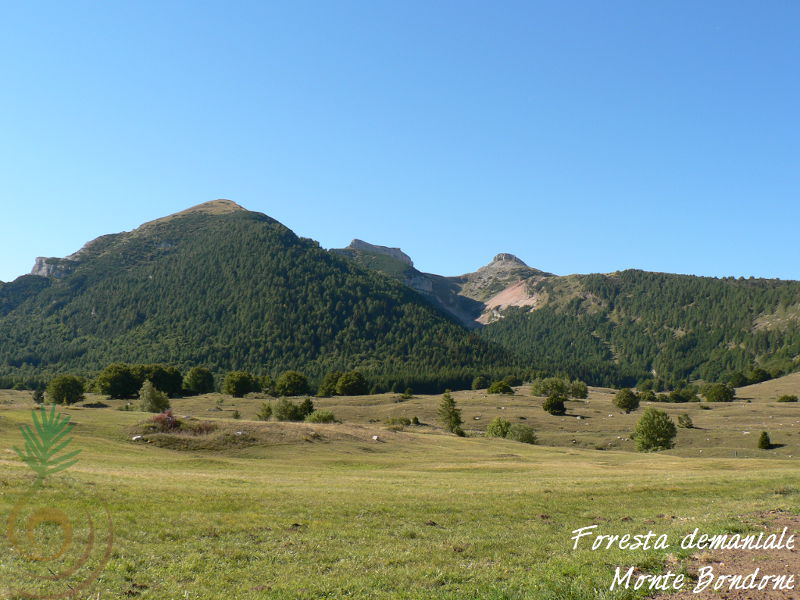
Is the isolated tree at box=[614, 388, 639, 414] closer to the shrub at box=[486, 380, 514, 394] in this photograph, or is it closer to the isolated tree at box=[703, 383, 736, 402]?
the shrub at box=[486, 380, 514, 394]

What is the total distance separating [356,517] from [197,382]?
170 meters

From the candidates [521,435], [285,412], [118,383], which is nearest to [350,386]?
[118,383]

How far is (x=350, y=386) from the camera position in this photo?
190000 mm

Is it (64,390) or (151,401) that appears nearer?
(151,401)

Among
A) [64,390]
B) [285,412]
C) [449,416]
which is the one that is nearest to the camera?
[285,412]

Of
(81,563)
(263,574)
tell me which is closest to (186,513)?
(81,563)

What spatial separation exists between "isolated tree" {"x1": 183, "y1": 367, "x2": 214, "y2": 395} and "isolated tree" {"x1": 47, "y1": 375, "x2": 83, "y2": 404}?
41.9 metres

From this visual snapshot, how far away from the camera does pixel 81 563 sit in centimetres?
1576

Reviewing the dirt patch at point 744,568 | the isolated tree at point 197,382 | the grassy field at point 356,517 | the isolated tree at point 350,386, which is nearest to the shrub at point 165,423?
the grassy field at point 356,517

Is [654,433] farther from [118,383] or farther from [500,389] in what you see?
[118,383]

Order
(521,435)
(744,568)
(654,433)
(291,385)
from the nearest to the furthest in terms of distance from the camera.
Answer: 1. (744,568)
2. (654,433)
3. (521,435)
4. (291,385)

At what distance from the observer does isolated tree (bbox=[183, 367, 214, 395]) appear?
178 metres

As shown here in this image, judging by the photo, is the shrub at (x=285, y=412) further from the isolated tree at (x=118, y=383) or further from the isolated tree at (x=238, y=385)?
the isolated tree at (x=238, y=385)

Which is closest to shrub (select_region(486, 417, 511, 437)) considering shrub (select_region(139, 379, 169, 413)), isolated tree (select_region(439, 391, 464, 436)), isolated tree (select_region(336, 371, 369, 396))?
isolated tree (select_region(439, 391, 464, 436))
